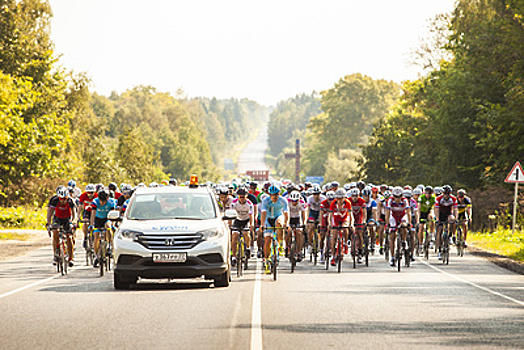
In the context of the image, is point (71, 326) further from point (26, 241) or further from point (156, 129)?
point (156, 129)

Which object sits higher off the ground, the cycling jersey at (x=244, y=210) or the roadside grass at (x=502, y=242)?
the cycling jersey at (x=244, y=210)

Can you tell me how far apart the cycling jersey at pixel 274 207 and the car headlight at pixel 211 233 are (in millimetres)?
4235

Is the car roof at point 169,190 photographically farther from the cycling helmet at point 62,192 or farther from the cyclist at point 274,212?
the cycling helmet at point 62,192

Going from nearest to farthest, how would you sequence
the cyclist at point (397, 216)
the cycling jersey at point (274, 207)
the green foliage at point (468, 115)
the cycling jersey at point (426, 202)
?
the cycling jersey at point (274, 207) → the cyclist at point (397, 216) → the cycling jersey at point (426, 202) → the green foliage at point (468, 115)

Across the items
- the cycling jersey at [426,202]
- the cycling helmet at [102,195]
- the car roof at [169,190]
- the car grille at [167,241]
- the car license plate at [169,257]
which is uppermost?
the car roof at [169,190]

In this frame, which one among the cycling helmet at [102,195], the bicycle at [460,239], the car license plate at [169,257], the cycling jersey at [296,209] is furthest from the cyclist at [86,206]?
the bicycle at [460,239]

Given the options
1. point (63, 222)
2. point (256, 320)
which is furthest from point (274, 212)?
point (256, 320)

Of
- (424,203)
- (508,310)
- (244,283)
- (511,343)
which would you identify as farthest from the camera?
(424,203)

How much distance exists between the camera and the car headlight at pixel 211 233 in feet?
50.9

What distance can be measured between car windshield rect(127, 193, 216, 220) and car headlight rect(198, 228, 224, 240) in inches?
21.7

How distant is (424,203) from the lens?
26766mm

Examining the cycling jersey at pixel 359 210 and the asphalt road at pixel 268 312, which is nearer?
the asphalt road at pixel 268 312

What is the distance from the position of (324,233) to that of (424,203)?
4.51 meters

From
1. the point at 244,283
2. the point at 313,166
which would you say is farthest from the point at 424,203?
the point at 313,166
